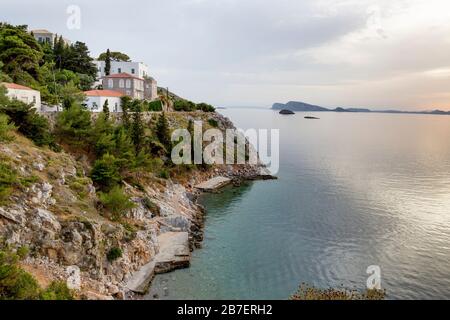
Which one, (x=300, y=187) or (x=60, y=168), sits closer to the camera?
(x=60, y=168)

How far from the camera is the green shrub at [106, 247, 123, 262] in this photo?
98.7 ft

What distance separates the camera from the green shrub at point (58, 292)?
21453mm

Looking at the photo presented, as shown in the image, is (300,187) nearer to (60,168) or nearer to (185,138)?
(185,138)

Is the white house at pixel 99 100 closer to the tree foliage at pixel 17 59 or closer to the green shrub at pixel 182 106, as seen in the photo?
the tree foliage at pixel 17 59

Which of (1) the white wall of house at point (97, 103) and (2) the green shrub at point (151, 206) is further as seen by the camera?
(1) the white wall of house at point (97, 103)

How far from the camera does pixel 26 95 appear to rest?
46.2 meters

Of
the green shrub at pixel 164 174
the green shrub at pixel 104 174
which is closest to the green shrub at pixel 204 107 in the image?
the green shrub at pixel 164 174

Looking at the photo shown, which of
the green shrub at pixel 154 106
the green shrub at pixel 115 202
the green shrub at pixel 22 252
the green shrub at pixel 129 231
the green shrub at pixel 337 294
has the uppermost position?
the green shrub at pixel 154 106

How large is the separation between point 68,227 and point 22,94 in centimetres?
2542

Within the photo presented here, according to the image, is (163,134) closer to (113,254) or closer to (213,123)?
(213,123)

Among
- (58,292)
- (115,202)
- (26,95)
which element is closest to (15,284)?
(58,292)

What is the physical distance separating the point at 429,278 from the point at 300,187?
33793mm
